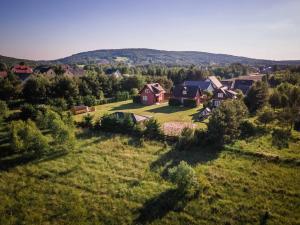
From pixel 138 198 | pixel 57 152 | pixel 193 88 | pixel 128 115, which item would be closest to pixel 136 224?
pixel 138 198

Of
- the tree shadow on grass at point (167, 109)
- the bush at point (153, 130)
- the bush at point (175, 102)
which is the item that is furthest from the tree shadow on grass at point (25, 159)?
the bush at point (175, 102)

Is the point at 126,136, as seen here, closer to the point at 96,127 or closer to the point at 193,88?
the point at 96,127

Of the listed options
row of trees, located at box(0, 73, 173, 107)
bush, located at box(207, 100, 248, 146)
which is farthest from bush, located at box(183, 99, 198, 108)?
bush, located at box(207, 100, 248, 146)

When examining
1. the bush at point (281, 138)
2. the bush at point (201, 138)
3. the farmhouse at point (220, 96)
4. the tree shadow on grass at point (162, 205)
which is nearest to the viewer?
the tree shadow on grass at point (162, 205)

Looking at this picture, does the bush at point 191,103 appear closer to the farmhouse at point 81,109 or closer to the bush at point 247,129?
the farmhouse at point 81,109

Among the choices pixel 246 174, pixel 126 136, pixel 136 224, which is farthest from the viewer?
pixel 126 136
